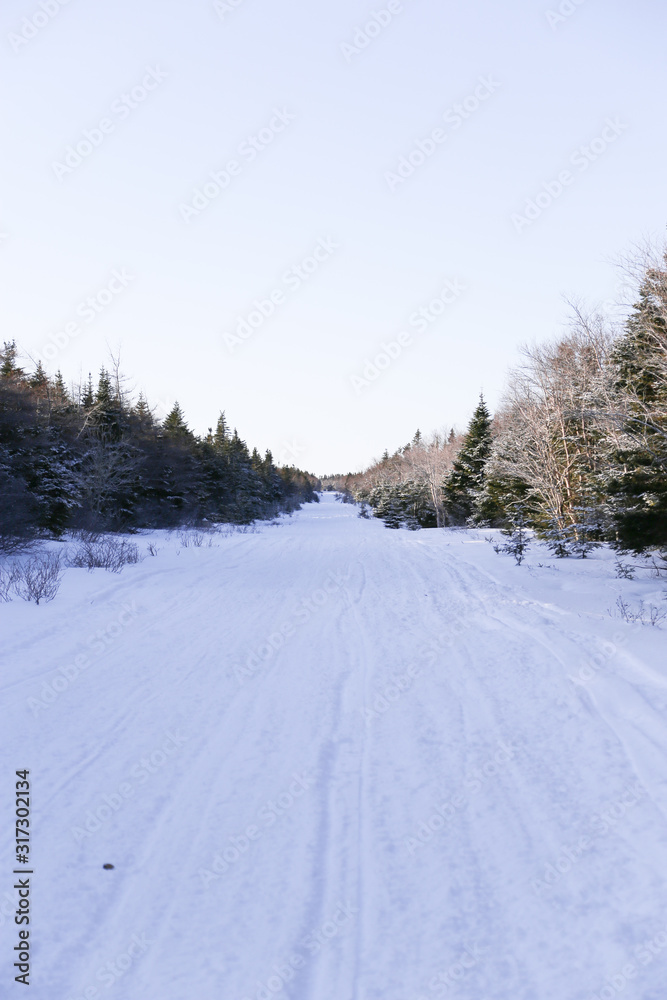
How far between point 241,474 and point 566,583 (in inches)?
1708

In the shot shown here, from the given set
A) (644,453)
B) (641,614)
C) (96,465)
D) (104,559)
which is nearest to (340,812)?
(641,614)

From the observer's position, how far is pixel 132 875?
2.87m

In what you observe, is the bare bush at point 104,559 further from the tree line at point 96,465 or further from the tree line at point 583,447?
the tree line at point 583,447

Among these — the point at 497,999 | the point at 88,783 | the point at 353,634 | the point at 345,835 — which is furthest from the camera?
the point at 353,634

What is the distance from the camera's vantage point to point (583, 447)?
67.1ft

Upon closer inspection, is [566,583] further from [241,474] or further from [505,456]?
[241,474]

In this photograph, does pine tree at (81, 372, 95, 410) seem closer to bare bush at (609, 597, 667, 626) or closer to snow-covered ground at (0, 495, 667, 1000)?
snow-covered ground at (0, 495, 667, 1000)

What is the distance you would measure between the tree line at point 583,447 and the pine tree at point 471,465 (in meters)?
0.07

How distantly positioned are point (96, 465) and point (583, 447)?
71.7ft

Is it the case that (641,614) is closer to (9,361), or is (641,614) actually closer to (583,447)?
(583,447)

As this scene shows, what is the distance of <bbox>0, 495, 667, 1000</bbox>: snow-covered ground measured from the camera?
2.39 m

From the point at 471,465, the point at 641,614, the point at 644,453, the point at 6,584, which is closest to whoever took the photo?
the point at 641,614

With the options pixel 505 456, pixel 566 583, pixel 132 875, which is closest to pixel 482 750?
pixel 132 875

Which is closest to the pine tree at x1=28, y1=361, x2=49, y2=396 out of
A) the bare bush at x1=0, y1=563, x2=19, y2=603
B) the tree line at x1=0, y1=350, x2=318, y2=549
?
the tree line at x1=0, y1=350, x2=318, y2=549
